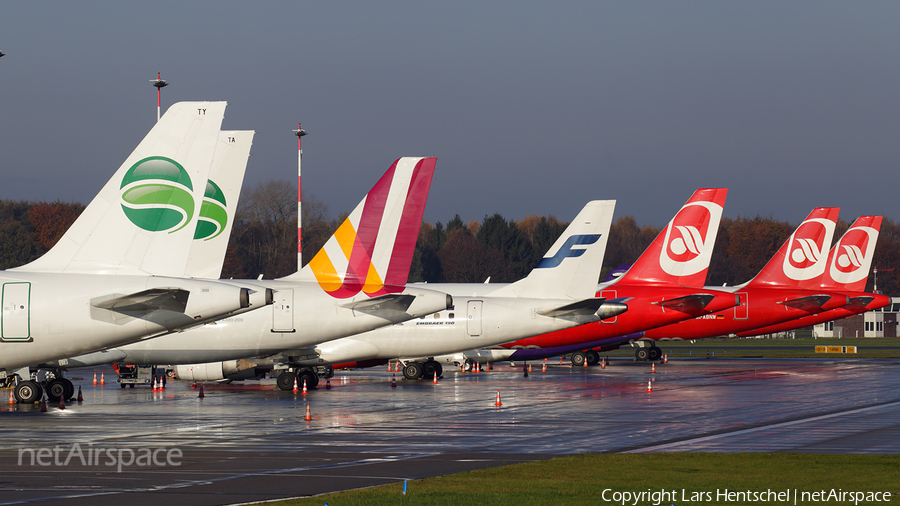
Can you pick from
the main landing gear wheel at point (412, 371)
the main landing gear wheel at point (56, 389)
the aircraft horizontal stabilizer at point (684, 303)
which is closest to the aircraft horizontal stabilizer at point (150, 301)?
the main landing gear wheel at point (56, 389)

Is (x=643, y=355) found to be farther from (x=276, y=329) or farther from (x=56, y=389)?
(x=56, y=389)

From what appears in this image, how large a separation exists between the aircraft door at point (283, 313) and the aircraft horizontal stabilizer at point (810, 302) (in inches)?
1414

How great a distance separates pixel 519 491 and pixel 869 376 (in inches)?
1306

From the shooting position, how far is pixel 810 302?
5612 centimetres

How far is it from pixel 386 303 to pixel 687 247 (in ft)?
76.8

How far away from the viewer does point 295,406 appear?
91.4 feet

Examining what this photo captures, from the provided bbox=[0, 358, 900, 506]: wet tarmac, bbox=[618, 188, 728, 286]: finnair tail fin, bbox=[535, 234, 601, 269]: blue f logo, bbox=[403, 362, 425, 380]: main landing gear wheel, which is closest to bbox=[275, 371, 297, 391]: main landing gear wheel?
bbox=[0, 358, 900, 506]: wet tarmac

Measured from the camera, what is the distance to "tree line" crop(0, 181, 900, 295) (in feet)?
298

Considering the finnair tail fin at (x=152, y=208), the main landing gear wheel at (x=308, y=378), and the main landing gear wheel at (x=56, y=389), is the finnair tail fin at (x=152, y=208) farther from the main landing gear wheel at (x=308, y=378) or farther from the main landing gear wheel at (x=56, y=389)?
the main landing gear wheel at (x=308, y=378)

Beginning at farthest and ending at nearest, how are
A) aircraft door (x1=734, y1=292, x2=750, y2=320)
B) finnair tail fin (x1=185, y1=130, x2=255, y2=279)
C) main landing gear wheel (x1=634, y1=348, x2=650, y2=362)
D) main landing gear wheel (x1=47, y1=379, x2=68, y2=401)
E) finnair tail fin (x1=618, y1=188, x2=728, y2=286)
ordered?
main landing gear wheel (x1=634, y1=348, x2=650, y2=362) < aircraft door (x1=734, y1=292, x2=750, y2=320) < finnair tail fin (x1=618, y1=188, x2=728, y2=286) < main landing gear wheel (x1=47, y1=379, x2=68, y2=401) < finnair tail fin (x1=185, y1=130, x2=255, y2=279)

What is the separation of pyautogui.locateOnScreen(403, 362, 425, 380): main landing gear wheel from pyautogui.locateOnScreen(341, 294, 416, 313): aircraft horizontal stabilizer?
1199 cm

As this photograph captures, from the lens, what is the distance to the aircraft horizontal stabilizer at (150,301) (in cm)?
1798

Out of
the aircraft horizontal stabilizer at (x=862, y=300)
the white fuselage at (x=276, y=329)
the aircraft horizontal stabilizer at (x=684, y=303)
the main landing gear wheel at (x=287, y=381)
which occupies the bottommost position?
the main landing gear wheel at (x=287, y=381)

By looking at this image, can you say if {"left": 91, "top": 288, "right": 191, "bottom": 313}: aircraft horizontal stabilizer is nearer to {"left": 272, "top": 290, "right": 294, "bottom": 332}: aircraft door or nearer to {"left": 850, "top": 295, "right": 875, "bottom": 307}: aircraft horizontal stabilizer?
{"left": 272, "top": 290, "right": 294, "bottom": 332}: aircraft door
